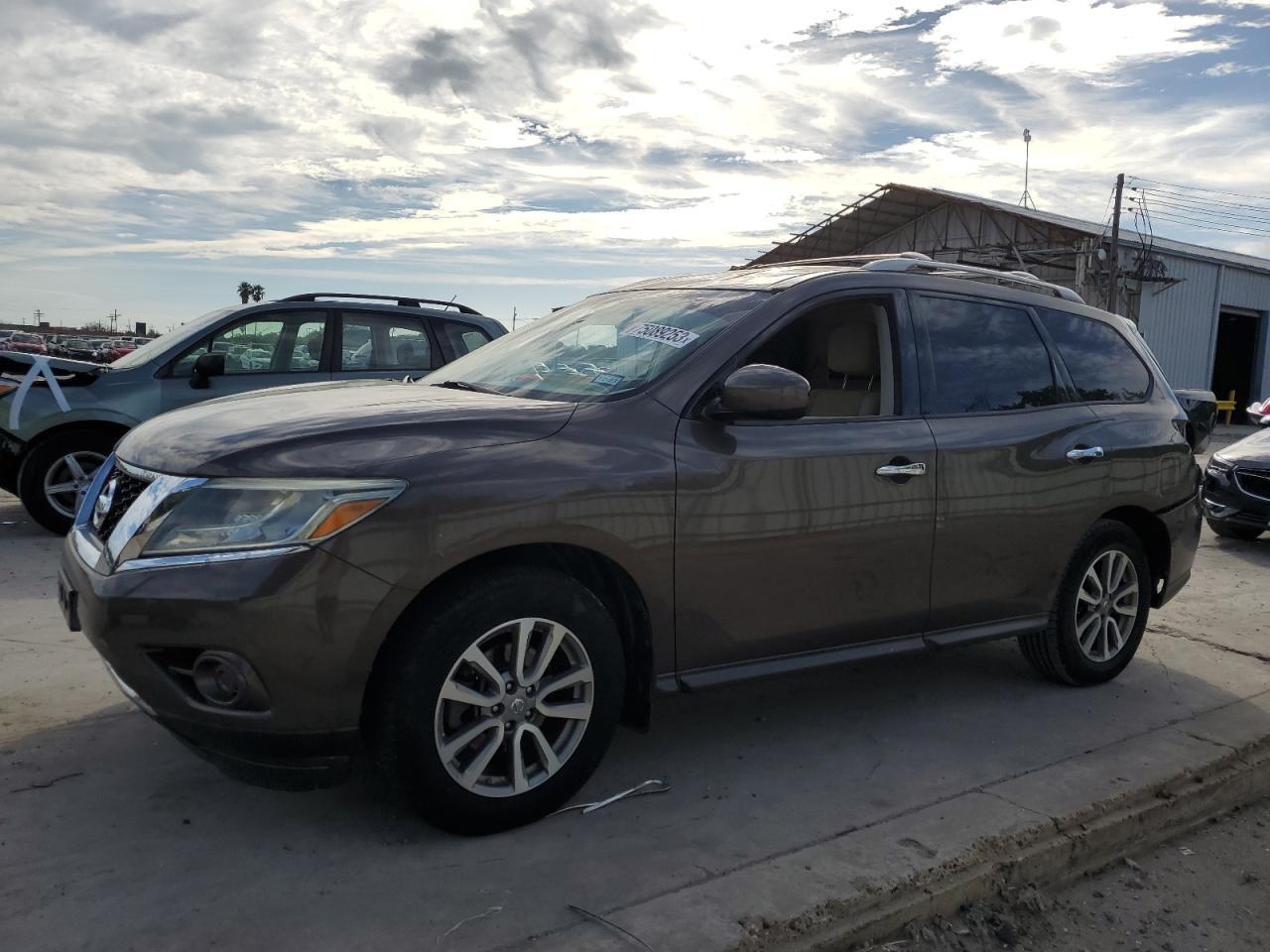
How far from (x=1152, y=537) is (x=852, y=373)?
5.99 ft

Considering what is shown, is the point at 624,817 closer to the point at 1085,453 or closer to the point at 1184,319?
the point at 1085,453

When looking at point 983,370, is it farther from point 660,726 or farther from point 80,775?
point 80,775

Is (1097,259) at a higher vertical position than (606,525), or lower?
higher

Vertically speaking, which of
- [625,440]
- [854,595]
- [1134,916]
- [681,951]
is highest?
[625,440]

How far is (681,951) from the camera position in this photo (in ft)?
8.54

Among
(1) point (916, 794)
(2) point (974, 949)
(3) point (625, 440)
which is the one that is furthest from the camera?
(1) point (916, 794)

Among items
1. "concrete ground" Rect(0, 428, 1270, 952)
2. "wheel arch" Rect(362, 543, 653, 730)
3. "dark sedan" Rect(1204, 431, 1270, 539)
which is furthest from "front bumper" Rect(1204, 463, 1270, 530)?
"wheel arch" Rect(362, 543, 653, 730)

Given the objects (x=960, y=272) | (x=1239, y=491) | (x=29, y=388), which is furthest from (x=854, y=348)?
(x=29, y=388)

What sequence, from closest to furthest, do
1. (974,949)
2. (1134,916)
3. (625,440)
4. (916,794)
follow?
(974,949) → (1134,916) → (625,440) → (916,794)

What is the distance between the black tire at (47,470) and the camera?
7680 millimetres

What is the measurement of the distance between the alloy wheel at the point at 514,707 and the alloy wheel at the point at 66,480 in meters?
5.72

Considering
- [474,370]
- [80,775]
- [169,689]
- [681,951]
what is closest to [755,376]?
[474,370]

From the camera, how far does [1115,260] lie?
88.8 feet

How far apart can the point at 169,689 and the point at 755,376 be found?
1868 millimetres
